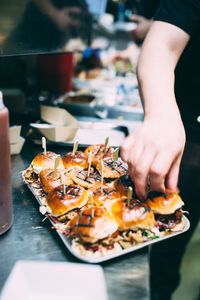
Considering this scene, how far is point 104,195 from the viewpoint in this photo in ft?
4.93

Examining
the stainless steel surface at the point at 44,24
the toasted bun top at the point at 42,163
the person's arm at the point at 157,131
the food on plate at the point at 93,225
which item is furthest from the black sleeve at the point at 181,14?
the food on plate at the point at 93,225

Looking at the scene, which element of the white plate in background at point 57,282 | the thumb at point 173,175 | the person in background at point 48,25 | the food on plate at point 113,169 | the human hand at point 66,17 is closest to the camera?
the white plate in background at point 57,282

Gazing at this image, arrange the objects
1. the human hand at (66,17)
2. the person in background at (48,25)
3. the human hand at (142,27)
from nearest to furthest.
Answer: the person in background at (48,25), the human hand at (66,17), the human hand at (142,27)

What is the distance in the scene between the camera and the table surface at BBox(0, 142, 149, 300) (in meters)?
1.09

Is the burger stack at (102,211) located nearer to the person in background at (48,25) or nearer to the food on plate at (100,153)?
the food on plate at (100,153)

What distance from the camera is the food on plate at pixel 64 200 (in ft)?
4.46

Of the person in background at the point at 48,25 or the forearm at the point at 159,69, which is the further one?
the person in background at the point at 48,25

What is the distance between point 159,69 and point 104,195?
704 mm

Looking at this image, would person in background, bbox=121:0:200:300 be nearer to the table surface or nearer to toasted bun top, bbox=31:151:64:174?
the table surface

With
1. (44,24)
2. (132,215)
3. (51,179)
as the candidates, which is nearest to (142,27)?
(44,24)

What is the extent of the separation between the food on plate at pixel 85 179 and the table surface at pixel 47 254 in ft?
0.83

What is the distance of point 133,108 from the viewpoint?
12.0 ft

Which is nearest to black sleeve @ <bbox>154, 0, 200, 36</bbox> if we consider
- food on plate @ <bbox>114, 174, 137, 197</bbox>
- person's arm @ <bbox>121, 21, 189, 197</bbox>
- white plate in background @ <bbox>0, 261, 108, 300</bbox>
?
person's arm @ <bbox>121, 21, 189, 197</bbox>

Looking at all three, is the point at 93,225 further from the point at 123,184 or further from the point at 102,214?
the point at 123,184
